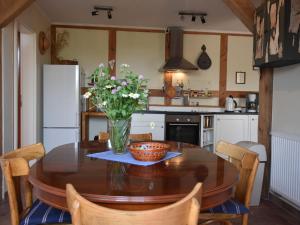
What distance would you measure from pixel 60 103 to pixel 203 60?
9.49 feet

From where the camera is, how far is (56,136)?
479cm

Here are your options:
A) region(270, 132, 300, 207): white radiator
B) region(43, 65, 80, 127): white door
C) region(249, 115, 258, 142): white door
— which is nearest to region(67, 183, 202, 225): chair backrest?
region(270, 132, 300, 207): white radiator

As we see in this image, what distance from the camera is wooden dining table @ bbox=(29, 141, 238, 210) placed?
1.15 meters

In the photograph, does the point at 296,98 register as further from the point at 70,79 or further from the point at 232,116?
the point at 70,79

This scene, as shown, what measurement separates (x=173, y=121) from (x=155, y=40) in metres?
1.82

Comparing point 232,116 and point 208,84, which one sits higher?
point 208,84

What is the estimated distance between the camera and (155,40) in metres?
5.89

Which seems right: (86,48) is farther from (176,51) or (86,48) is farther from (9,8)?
(9,8)

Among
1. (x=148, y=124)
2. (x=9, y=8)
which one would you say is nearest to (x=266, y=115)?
(x=148, y=124)

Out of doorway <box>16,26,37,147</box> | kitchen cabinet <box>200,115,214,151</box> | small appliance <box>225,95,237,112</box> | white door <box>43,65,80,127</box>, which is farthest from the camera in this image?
small appliance <box>225,95,237,112</box>

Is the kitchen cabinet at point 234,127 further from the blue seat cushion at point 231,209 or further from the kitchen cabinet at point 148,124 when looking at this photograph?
the blue seat cushion at point 231,209

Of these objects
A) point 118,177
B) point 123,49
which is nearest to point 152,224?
point 118,177

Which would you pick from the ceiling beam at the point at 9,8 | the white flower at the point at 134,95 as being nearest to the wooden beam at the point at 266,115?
the white flower at the point at 134,95

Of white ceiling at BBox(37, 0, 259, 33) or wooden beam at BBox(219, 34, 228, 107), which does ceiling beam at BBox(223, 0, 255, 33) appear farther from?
wooden beam at BBox(219, 34, 228, 107)
